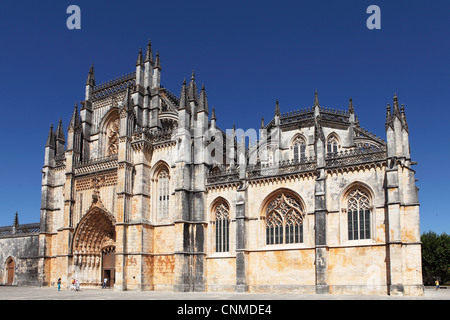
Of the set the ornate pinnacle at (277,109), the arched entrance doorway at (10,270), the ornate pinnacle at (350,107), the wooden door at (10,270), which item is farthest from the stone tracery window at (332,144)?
the wooden door at (10,270)

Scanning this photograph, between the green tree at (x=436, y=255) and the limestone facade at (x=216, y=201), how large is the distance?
669 inches

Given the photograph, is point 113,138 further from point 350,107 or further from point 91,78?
point 350,107

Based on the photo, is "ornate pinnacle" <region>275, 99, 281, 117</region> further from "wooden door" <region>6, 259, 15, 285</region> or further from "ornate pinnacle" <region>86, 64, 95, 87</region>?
"wooden door" <region>6, 259, 15, 285</region>

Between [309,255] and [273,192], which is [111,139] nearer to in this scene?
[273,192]

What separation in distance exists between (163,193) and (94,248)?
Answer: 29.4 ft

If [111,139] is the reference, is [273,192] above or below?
below

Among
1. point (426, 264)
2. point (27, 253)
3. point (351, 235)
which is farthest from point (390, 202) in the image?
point (27, 253)

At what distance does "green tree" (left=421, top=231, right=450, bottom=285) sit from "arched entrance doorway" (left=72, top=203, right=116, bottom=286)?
35050 millimetres

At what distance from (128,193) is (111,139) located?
8785 mm

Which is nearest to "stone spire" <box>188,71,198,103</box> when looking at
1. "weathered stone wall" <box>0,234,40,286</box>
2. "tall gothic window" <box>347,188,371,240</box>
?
"tall gothic window" <box>347,188,371,240</box>

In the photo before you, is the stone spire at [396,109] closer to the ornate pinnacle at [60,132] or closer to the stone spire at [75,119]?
the stone spire at [75,119]

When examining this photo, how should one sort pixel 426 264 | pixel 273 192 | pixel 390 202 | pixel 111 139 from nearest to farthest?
pixel 390 202, pixel 273 192, pixel 111 139, pixel 426 264

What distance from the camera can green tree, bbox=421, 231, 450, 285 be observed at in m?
49.7

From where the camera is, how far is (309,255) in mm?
28375
